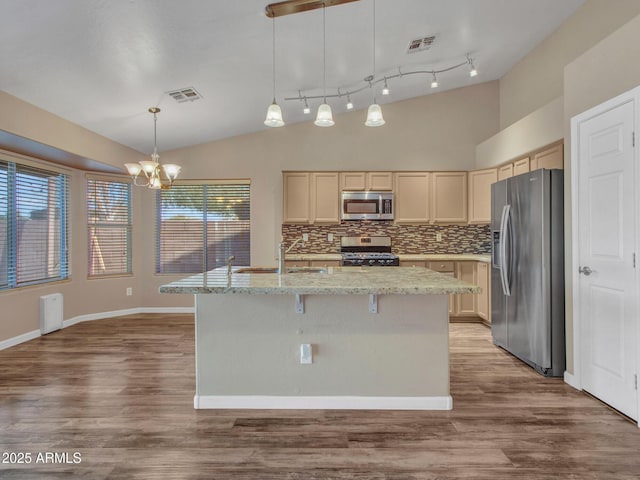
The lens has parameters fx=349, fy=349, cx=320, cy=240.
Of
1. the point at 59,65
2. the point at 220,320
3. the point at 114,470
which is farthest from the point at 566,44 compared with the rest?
the point at 114,470

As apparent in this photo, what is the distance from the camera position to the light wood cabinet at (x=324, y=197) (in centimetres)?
500

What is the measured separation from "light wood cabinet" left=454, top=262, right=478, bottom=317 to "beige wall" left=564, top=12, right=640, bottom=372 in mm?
1857

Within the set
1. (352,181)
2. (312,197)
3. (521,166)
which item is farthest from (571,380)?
(312,197)

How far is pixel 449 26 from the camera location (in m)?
3.44

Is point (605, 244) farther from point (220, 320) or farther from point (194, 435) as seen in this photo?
point (194, 435)

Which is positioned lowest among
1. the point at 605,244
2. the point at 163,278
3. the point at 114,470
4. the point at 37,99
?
the point at 114,470

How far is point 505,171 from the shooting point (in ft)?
14.8

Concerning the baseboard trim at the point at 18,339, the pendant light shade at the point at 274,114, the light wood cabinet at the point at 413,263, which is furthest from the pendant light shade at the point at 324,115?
the baseboard trim at the point at 18,339

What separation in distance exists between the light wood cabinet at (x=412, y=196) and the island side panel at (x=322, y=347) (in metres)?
2.80

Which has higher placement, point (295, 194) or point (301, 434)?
point (295, 194)

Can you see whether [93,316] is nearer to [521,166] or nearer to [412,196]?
[412,196]

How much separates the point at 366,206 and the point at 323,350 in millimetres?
2922

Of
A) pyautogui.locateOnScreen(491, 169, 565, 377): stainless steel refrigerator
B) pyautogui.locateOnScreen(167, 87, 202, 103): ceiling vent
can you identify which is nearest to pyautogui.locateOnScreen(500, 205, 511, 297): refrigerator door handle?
pyautogui.locateOnScreen(491, 169, 565, 377): stainless steel refrigerator

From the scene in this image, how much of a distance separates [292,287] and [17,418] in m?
2.02
